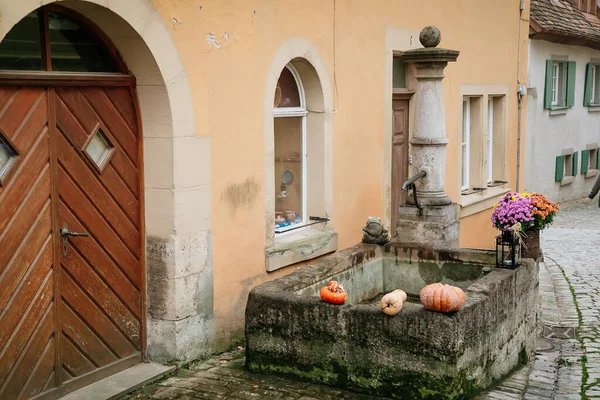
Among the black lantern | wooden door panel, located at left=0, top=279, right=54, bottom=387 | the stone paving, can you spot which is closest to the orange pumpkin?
the stone paving

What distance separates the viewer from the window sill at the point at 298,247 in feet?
24.9

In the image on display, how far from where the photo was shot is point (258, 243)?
7.44 meters

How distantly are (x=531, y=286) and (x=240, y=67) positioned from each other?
3.07 metres

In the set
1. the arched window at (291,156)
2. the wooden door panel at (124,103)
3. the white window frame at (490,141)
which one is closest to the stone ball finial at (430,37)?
the arched window at (291,156)

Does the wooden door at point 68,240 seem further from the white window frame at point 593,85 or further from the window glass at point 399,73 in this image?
the white window frame at point 593,85

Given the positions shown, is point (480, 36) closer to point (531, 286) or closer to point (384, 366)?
point (531, 286)

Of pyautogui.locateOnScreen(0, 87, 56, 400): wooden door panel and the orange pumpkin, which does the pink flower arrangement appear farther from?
pyautogui.locateOnScreen(0, 87, 56, 400): wooden door panel

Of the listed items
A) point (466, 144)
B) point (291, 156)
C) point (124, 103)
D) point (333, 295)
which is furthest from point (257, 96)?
point (466, 144)

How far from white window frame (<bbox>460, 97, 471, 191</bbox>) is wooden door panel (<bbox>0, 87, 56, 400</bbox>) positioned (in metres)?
8.00

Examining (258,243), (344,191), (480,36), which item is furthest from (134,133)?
(480,36)

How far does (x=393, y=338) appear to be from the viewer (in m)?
5.68

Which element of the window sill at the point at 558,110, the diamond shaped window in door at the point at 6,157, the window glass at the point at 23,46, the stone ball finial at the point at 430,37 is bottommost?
the diamond shaped window in door at the point at 6,157


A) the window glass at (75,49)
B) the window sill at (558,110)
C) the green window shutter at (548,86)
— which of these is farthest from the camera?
the window sill at (558,110)

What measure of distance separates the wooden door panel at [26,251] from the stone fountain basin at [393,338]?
59.0 inches
